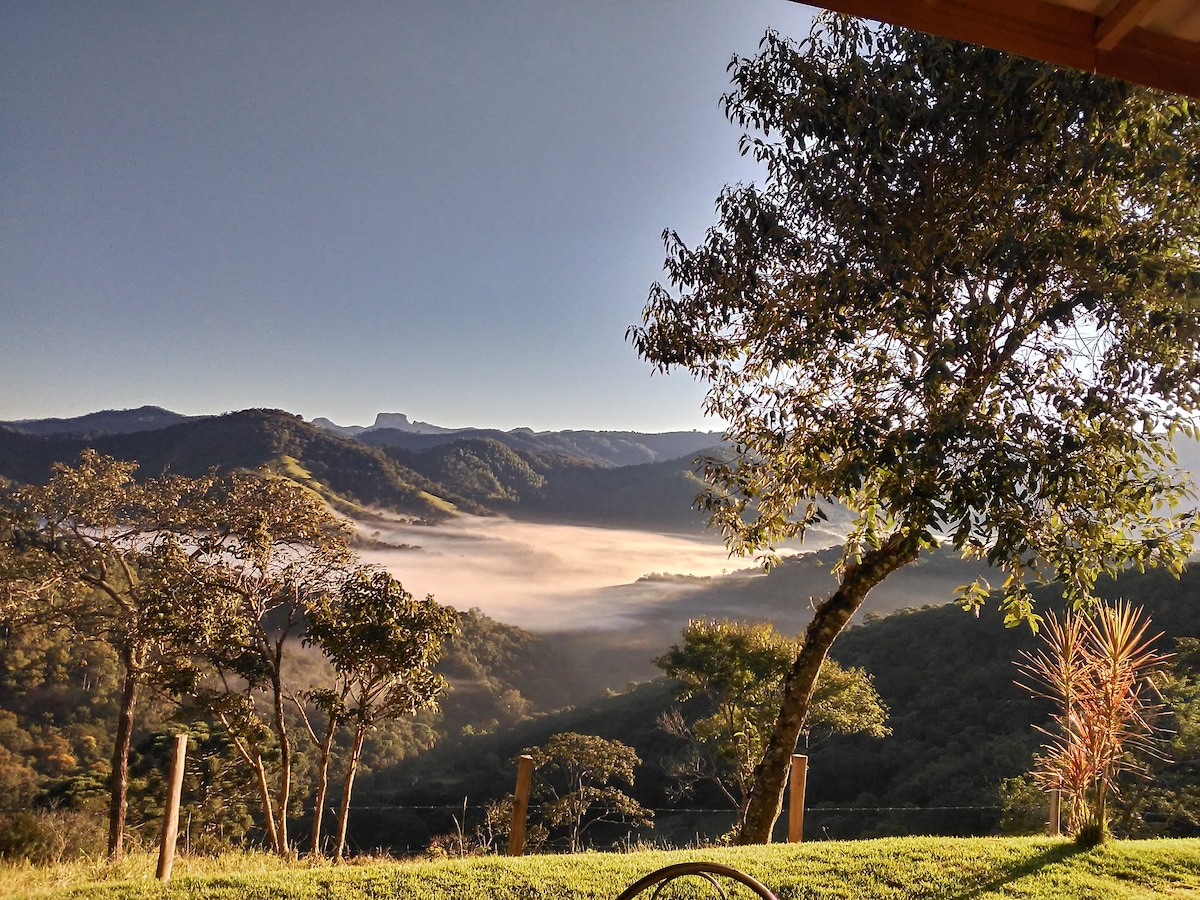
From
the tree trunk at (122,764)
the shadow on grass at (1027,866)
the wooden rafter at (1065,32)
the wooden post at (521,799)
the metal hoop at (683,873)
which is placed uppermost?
the wooden rafter at (1065,32)

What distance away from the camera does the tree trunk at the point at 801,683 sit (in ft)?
16.2

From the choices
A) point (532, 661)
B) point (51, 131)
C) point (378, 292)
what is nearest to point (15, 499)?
point (51, 131)

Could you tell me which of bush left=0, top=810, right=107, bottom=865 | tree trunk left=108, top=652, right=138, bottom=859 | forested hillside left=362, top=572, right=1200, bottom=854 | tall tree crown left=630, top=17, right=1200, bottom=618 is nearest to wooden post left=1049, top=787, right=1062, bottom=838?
tall tree crown left=630, top=17, right=1200, bottom=618

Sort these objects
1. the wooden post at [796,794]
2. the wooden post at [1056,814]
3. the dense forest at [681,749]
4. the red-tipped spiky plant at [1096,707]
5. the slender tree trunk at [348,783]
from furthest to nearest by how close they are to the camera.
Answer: the dense forest at [681,749]
the slender tree trunk at [348,783]
the wooden post at [796,794]
the wooden post at [1056,814]
the red-tipped spiky plant at [1096,707]

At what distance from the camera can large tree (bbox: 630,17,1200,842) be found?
3.71 metres

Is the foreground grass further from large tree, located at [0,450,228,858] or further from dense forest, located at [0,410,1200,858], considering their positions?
large tree, located at [0,450,228,858]

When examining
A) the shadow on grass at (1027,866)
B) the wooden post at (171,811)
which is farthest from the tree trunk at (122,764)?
the shadow on grass at (1027,866)

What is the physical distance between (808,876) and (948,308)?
129 inches

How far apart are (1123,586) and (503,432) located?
44.0 m

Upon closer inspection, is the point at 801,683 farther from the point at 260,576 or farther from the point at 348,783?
the point at 260,576

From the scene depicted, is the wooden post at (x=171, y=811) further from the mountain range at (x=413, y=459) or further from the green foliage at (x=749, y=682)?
Answer: the mountain range at (x=413, y=459)

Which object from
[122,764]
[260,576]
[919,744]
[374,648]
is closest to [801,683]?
[374,648]

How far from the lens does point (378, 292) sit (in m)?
19.9

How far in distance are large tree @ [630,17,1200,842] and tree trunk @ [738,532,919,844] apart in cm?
2
